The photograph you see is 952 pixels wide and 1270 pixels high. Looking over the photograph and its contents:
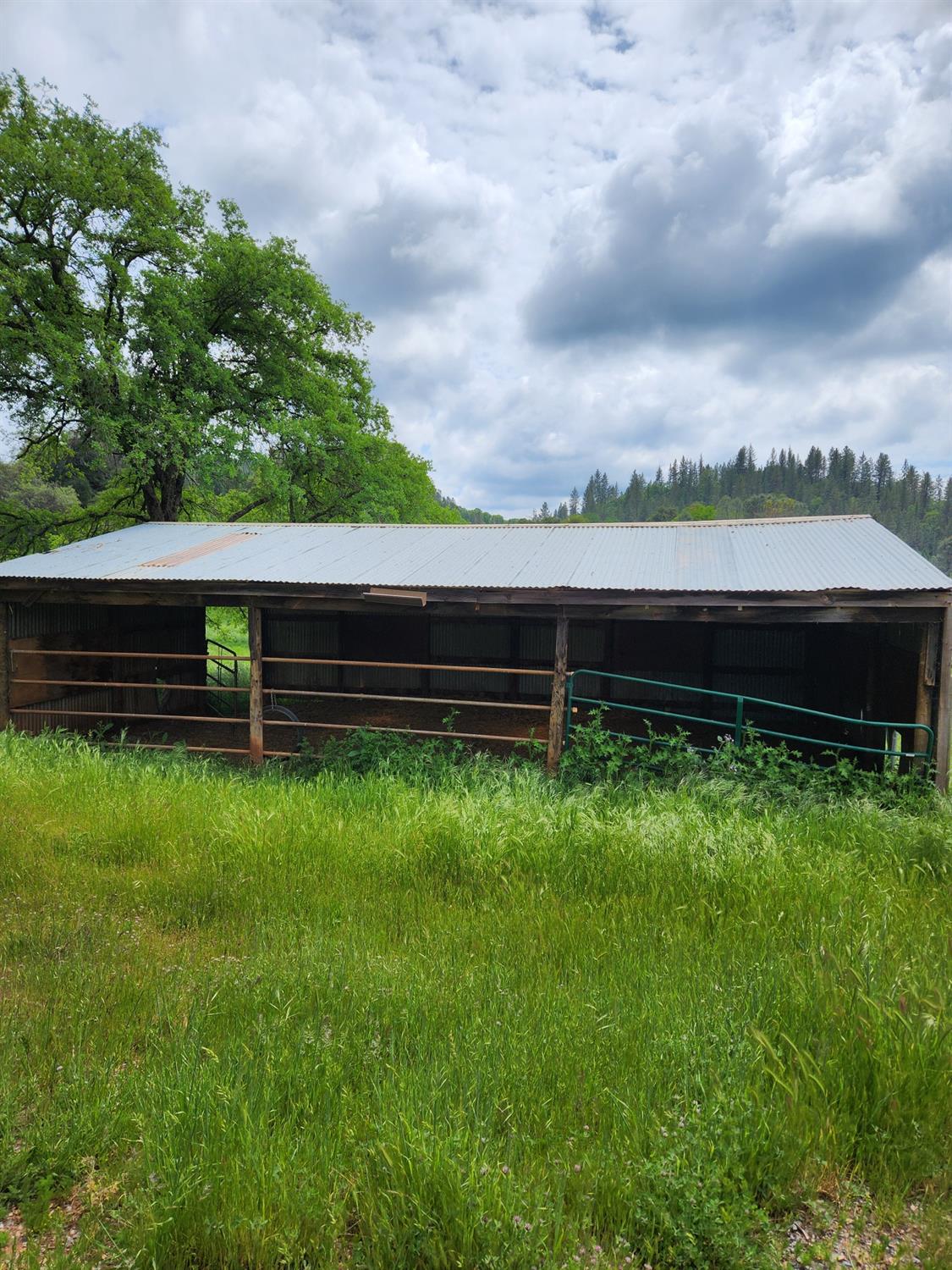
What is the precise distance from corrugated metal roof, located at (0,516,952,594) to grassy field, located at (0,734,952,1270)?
333 cm

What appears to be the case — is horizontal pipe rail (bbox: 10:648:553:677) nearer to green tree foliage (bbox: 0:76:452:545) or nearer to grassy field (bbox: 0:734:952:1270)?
grassy field (bbox: 0:734:952:1270)

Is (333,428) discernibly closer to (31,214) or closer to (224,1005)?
(31,214)

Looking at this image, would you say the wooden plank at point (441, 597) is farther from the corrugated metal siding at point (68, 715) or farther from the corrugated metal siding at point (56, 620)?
the corrugated metal siding at point (68, 715)

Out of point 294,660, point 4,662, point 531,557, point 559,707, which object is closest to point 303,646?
point 4,662

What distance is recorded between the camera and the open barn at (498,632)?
7.84 metres

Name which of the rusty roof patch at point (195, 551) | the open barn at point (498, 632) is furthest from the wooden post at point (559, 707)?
the rusty roof patch at point (195, 551)

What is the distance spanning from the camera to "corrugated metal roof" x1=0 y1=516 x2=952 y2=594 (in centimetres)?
807

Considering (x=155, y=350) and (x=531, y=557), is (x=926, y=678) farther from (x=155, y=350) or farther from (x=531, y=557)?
(x=155, y=350)

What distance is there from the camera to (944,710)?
7.28 meters

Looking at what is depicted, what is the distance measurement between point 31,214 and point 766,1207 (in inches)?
870

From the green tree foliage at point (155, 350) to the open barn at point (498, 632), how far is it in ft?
16.1

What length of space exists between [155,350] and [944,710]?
1887 cm

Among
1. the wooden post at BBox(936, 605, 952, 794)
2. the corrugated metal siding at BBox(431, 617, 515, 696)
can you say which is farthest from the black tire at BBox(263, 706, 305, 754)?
the wooden post at BBox(936, 605, 952, 794)

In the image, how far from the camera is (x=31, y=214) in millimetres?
16656
